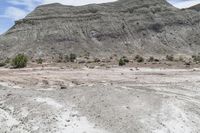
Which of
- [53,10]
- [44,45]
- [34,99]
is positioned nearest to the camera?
[34,99]

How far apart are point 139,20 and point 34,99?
244ft

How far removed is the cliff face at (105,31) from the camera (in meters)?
79.9

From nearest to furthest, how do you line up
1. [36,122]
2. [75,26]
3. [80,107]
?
[36,122] → [80,107] → [75,26]

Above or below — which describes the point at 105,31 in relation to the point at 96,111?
below

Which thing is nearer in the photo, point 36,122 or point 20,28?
point 36,122

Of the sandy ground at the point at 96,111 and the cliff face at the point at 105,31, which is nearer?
the sandy ground at the point at 96,111

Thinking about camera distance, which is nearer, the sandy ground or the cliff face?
the sandy ground

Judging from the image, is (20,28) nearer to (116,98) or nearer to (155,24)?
(155,24)

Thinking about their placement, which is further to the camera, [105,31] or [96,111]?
[105,31]

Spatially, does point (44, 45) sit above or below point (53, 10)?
below

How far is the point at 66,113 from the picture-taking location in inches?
604

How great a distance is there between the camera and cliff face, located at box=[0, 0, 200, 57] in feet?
262

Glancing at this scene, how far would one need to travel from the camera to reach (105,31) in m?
86.2

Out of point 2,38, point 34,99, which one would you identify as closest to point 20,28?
point 2,38
